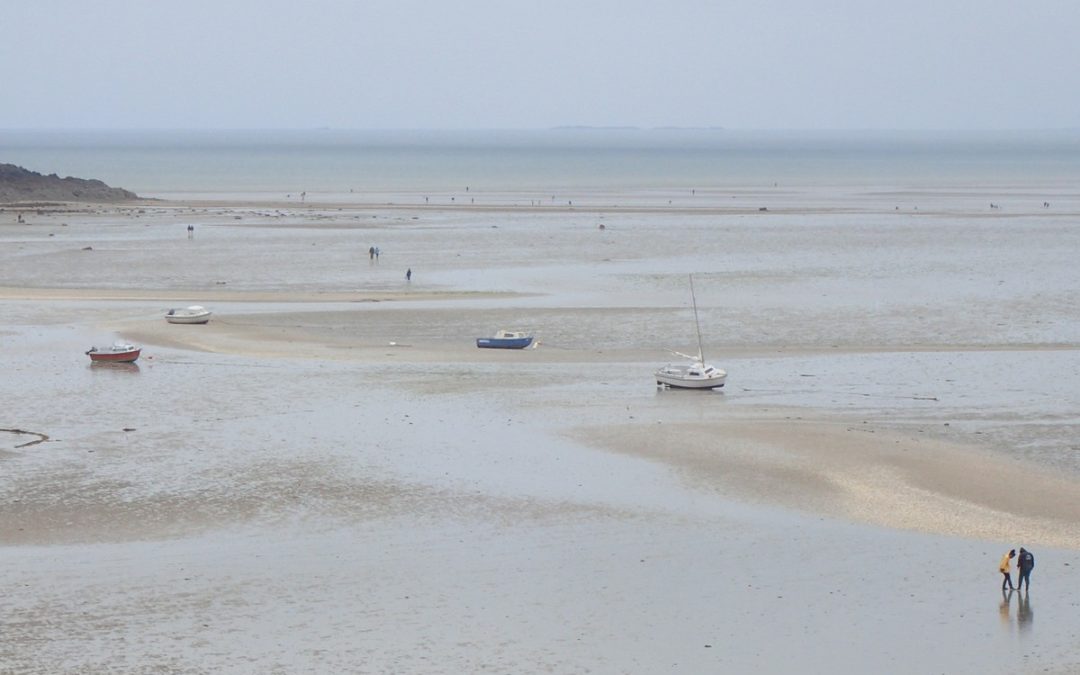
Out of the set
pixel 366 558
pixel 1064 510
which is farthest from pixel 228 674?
pixel 1064 510

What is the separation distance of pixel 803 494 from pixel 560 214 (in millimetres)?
85591

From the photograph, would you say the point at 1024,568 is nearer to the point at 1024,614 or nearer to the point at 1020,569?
the point at 1020,569

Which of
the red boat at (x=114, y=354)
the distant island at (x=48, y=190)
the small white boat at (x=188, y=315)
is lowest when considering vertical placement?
the red boat at (x=114, y=354)

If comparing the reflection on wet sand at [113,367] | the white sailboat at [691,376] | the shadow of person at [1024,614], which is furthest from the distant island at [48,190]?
the shadow of person at [1024,614]

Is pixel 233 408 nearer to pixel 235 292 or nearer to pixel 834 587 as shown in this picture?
pixel 834 587

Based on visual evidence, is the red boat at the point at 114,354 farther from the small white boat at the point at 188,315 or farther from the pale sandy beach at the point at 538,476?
the small white boat at the point at 188,315

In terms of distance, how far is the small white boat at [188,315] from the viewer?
51219mm

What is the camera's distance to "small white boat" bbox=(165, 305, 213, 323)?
168ft

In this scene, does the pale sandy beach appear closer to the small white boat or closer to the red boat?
the small white boat

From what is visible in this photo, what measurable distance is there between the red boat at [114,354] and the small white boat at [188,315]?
24.4 feet

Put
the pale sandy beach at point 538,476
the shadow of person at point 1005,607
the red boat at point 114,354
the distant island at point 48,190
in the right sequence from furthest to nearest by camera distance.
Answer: the distant island at point 48,190
the red boat at point 114,354
the shadow of person at point 1005,607
the pale sandy beach at point 538,476

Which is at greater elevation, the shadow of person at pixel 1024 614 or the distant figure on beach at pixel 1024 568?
the distant figure on beach at pixel 1024 568

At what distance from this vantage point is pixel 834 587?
2298cm

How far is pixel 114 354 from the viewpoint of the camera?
1705 inches
